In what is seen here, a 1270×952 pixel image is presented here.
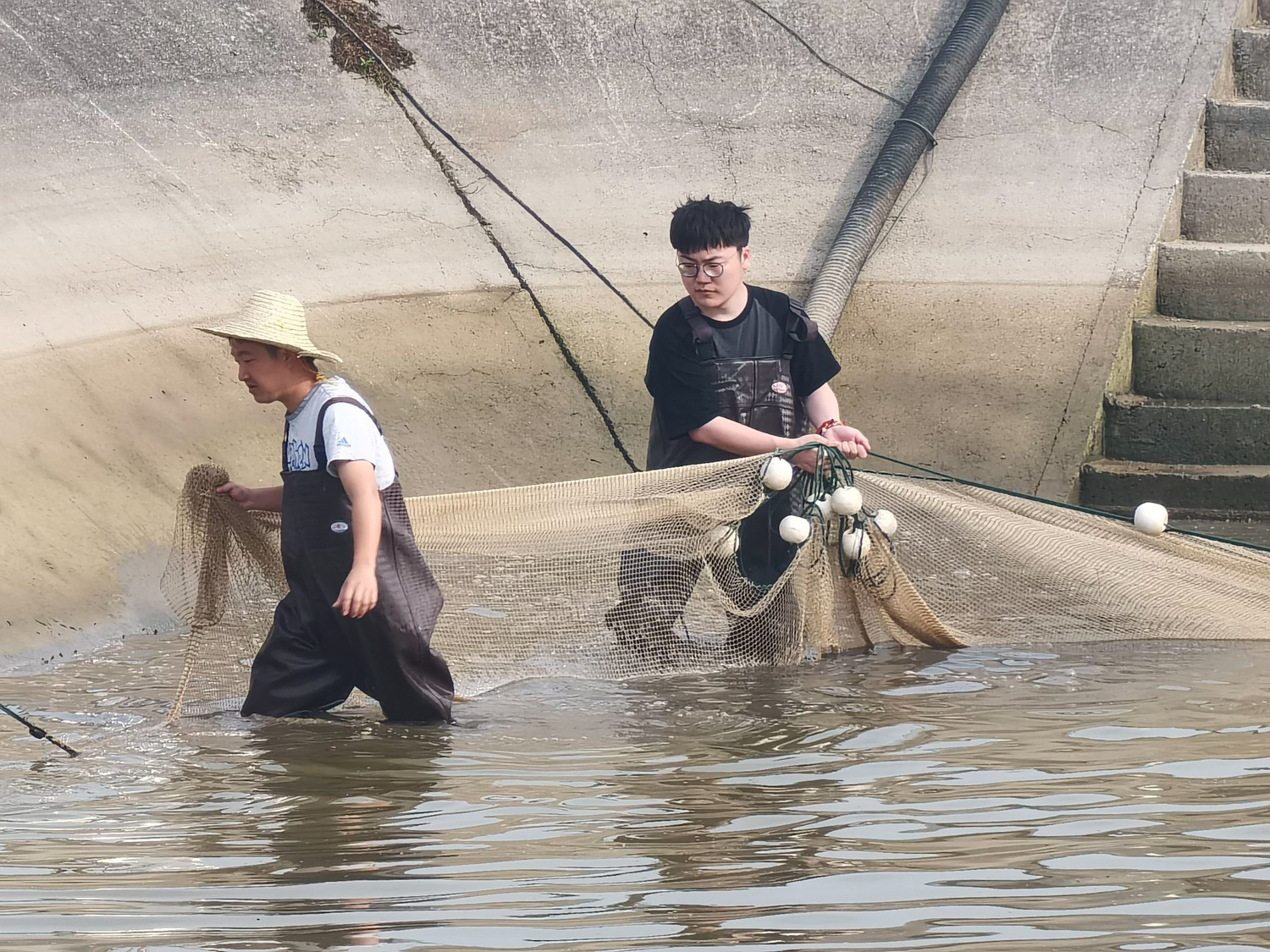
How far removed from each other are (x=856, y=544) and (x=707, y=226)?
1.13 m

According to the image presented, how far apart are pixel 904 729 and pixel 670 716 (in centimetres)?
71

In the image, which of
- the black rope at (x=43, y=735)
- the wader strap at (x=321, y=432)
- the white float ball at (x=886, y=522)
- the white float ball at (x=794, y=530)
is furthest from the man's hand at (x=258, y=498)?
the white float ball at (x=886, y=522)

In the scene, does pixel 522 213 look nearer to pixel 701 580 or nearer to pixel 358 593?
pixel 701 580

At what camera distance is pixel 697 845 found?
3.59 metres

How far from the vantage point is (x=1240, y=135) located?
389 inches

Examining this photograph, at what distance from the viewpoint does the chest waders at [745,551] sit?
18.0 ft

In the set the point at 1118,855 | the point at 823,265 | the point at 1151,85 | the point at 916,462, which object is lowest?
the point at 1118,855

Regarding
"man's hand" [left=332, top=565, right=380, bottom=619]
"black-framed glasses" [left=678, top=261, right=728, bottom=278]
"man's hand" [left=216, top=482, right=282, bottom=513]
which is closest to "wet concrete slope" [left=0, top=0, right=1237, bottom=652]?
"man's hand" [left=216, top=482, right=282, bottom=513]

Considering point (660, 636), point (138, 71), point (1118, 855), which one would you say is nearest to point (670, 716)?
point (660, 636)

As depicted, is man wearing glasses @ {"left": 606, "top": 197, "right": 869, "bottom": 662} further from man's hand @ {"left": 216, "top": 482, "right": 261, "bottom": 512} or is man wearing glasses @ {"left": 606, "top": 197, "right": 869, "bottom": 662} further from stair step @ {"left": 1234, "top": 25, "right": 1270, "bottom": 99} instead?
stair step @ {"left": 1234, "top": 25, "right": 1270, "bottom": 99}

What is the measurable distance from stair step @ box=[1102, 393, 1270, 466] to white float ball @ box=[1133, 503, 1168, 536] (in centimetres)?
301

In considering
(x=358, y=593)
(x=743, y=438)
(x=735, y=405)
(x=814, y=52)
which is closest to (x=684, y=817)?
(x=358, y=593)

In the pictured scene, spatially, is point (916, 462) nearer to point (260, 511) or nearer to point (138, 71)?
point (260, 511)

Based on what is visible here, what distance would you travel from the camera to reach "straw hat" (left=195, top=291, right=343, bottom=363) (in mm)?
4539
